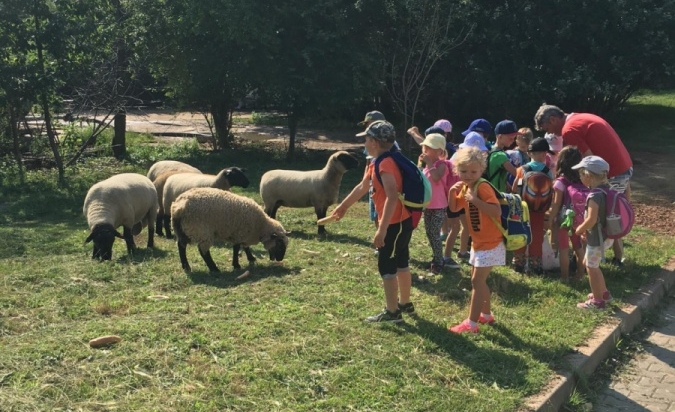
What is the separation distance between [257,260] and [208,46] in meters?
9.94

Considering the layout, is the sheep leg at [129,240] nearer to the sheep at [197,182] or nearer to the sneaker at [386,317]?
the sheep at [197,182]

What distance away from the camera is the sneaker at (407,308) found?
609cm

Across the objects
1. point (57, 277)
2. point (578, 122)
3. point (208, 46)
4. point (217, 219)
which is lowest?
point (57, 277)

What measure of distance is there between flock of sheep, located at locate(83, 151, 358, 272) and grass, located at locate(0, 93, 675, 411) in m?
0.33

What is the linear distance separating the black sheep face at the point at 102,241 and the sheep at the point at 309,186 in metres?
2.65

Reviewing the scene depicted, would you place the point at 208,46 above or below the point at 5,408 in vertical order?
above

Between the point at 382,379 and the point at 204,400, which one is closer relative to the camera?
the point at 204,400

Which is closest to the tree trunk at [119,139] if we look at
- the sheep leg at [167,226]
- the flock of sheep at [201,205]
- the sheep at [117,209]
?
the flock of sheep at [201,205]

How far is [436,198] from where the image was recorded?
297 inches

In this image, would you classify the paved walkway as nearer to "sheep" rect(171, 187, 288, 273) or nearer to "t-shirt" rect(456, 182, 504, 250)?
"t-shirt" rect(456, 182, 504, 250)

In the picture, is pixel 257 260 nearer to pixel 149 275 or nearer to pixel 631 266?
pixel 149 275

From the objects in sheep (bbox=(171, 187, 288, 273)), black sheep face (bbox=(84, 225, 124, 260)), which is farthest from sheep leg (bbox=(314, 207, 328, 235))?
black sheep face (bbox=(84, 225, 124, 260))

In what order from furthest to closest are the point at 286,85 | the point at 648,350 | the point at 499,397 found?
the point at 286,85 → the point at 648,350 → the point at 499,397

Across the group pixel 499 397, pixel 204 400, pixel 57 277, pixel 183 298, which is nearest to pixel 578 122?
pixel 499 397
